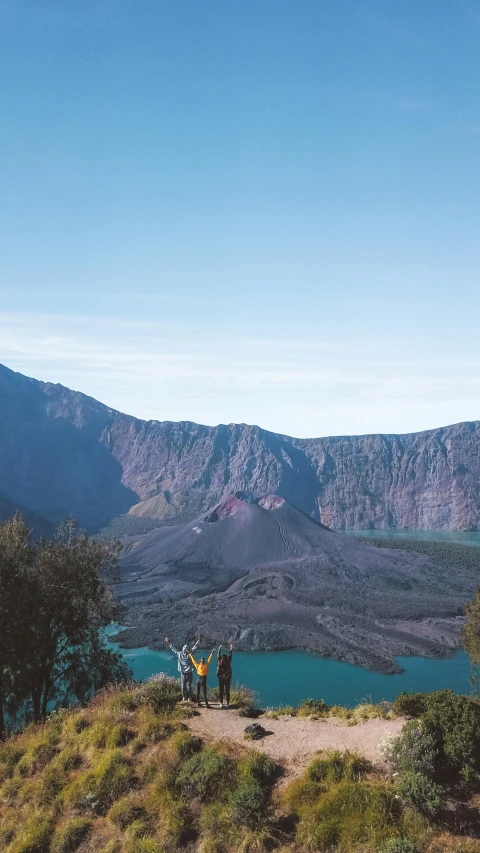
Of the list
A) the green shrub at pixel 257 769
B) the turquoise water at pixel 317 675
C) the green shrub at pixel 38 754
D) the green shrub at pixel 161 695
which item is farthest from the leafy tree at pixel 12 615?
the turquoise water at pixel 317 675

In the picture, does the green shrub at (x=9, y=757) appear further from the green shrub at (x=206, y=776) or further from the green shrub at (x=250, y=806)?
the green shrub at (x=250, y=806)

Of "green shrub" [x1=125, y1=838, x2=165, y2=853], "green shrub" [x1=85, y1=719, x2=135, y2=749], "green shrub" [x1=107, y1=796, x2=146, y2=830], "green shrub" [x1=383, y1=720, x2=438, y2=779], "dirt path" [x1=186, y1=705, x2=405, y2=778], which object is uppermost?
"green shrub" [x1=383, y1=720, x2=438, y2=779]

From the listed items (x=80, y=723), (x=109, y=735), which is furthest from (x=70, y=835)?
(x=80, y=723)

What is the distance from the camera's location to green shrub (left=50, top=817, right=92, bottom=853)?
488 inches

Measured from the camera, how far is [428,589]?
8988 cm

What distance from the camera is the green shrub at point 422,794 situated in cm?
1130

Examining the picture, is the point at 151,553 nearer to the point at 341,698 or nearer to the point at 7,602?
the point at 341,698

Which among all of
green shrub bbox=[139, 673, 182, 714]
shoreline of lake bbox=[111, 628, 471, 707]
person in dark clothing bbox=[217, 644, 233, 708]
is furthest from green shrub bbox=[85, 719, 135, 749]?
shoreline of lake bbox=[111, 628, 471, 707]

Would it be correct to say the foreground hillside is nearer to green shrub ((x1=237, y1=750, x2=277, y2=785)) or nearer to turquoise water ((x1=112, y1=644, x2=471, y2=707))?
green shrub ((x1=237, y1=750, x2=277, y2=785))

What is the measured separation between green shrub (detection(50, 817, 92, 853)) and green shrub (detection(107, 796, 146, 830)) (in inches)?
22.0

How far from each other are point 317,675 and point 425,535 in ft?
445

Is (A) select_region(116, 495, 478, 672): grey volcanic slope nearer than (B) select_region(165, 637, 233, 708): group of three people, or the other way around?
(B) select_region(165, 637, 233, 708): group of three people

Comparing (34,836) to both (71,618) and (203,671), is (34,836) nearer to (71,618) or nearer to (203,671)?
(203,671)

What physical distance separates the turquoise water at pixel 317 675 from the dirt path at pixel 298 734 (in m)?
34.5
